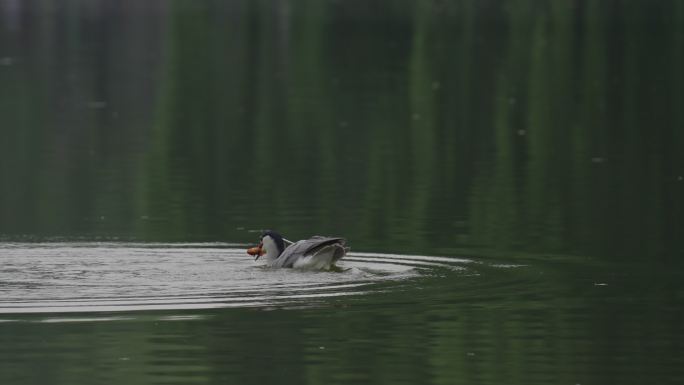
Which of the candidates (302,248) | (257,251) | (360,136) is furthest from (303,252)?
(360,136)

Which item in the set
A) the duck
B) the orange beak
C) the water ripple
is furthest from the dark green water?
the duck

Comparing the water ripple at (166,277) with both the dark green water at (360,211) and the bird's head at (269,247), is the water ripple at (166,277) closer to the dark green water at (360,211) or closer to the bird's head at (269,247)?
the dark green water at (360,211)

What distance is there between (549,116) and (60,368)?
24.6 meters

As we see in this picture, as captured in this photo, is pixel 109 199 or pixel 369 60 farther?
pixel 369 60

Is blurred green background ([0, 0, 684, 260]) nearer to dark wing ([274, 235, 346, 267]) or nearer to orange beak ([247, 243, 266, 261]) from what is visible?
orange beak ([247, 243, 266, 261])

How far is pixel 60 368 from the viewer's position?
13.4 metres

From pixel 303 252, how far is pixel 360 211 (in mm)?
5755

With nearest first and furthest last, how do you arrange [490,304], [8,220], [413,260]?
[490,304] → [413,260] → [8,220]

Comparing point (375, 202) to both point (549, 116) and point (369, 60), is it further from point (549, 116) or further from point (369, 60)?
point (369, 60)

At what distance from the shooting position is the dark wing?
1703 cm

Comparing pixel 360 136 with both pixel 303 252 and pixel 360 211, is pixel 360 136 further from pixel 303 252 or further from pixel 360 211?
pixel 303 252

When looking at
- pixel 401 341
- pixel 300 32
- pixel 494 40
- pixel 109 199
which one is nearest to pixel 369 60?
pixel 494 40

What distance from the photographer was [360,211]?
23078 mm

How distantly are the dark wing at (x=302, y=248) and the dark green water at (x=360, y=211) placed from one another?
1.58 feet
